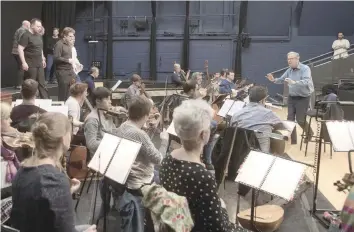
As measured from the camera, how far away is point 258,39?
1352cm

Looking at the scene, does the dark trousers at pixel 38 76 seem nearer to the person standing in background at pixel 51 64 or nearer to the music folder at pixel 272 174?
the person standing in background at pixel 51 64

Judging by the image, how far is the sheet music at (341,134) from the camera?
11.4 ft

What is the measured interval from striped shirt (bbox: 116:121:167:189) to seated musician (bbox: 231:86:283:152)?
1465 mm

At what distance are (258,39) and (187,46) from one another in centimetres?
234

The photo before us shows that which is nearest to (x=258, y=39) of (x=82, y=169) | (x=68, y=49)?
(x=68, y=49)

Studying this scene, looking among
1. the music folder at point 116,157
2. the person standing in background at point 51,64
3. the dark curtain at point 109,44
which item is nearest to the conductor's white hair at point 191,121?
the music folder at point 116,157

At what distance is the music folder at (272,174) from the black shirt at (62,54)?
13.8ft

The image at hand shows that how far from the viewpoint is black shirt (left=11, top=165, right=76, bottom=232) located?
73.8 inches

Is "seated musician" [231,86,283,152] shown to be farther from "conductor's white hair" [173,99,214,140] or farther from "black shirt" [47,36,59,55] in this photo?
"black shirt" [47,36,59,55]

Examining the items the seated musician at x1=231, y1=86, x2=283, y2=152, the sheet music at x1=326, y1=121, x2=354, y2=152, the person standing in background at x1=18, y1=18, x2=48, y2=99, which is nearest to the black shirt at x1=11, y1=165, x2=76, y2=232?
the sheet music at x1=326, y1=121, x2=354, y2=152

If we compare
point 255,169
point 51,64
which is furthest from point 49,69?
point 255,169

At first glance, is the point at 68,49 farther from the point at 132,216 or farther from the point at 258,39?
the point at 258,39

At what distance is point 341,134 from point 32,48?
4.57 m

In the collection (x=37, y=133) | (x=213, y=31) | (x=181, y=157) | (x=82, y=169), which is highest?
(x=213, y=31)
